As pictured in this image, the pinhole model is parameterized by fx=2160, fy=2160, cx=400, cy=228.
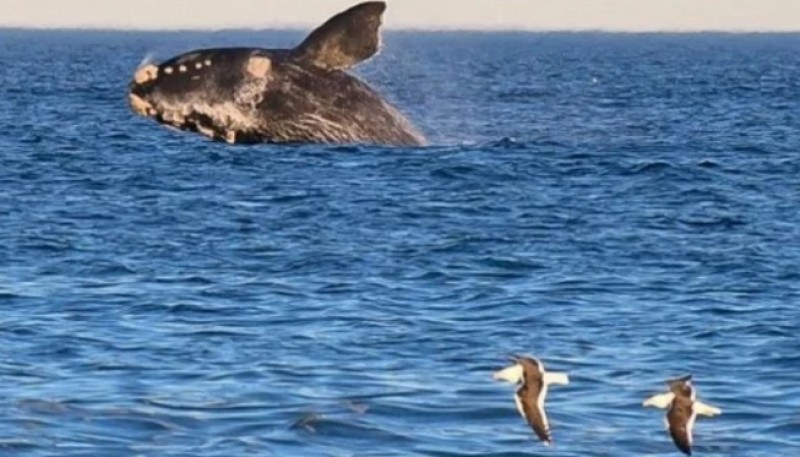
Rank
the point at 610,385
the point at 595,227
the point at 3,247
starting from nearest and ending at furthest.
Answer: the point at 610,385 → the point at 3,247 → the point at 595,227

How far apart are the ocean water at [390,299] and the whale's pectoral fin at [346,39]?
69 centimetres

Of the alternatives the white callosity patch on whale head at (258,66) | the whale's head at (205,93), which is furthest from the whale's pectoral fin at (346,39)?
the whale's head at (205,93)

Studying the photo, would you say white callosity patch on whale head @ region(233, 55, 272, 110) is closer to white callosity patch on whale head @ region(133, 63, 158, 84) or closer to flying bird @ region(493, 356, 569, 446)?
white callosity patch on whale head @ region(133, 63, 158, 84)

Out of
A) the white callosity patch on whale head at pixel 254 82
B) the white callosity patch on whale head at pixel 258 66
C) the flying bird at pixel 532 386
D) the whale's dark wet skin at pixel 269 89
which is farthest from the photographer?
the white callosity patch on whale head at pixel 258 66

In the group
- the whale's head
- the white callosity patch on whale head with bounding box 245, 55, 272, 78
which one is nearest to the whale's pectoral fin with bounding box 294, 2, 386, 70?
the white callosity patch on whale head with bounding box 245, 55, 272, 78

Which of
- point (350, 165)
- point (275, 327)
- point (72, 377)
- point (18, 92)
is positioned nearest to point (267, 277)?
point (275, 327)

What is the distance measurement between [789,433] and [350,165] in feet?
108

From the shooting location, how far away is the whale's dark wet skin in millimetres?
19391

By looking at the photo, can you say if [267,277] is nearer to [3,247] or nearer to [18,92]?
[3,247]

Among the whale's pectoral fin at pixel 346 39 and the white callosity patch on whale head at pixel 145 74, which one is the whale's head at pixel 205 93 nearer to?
the white callosity patch on whale head at pixel 145 74

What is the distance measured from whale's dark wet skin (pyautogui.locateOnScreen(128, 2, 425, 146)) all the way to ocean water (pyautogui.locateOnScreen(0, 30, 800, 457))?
529 millimetres

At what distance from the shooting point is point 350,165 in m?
53.7

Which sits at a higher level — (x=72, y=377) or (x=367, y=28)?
(x=367, y=28)

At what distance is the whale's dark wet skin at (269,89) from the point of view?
763 inches
